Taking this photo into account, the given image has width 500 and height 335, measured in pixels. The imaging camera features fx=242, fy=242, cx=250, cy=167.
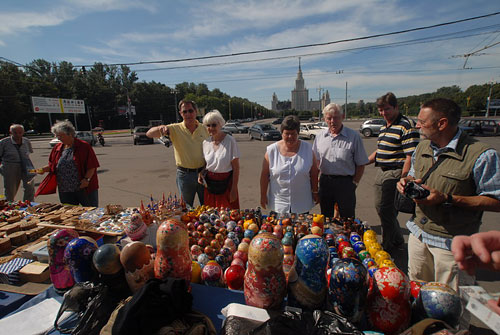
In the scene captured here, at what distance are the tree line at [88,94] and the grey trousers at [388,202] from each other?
29298 mm

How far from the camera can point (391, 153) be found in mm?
2988

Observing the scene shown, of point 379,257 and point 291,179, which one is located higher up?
point 291,179

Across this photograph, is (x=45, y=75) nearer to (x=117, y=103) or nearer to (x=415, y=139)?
(x=117, y=103)

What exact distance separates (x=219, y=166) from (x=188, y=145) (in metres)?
0.59

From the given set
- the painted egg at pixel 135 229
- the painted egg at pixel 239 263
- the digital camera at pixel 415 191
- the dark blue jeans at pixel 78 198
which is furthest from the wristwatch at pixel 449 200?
the dark blue jeans at pixel 78 198

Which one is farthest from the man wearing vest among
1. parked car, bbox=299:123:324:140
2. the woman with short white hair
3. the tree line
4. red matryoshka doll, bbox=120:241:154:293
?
the tree line

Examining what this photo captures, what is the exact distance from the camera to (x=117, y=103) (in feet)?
166

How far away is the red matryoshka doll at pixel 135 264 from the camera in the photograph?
50.9 inches

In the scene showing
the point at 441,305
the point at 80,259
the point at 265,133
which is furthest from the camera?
the point at 265,133

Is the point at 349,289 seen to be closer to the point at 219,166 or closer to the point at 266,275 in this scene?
the point at 266,275

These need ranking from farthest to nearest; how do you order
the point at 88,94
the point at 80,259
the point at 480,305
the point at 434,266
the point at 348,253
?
the point at 88,94 < the point at 434,266 < the point at 348,253 < the point at 80,259 < the point at 480,305

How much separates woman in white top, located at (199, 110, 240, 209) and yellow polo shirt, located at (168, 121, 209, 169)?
0.41ft

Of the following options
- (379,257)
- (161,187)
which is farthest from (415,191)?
(161,187)

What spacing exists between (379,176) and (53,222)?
404cm
